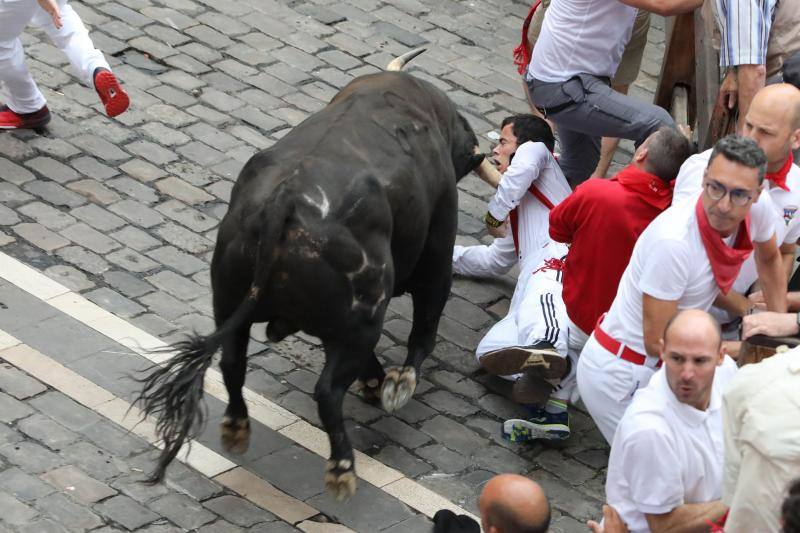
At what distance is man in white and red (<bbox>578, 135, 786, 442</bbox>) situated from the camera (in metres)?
5.52

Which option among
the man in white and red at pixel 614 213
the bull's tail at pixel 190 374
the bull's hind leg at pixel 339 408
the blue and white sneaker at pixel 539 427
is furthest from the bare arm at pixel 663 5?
the bull's tail at pixel 190 374

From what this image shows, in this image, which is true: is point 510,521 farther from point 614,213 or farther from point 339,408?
point 614,213

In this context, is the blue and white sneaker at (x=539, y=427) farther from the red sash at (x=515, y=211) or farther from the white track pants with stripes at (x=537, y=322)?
the red sash at (x=515, y=211)

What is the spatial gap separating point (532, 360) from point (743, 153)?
181 cm

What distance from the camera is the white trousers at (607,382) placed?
6012mm

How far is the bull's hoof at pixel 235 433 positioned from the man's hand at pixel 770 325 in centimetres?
241

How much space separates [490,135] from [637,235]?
327cm

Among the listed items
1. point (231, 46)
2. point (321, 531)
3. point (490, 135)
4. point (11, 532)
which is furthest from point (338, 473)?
point (231, 46)

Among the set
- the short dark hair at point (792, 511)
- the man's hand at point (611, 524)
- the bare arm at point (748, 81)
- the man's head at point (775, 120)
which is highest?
the short dark hair at point (792, 511)

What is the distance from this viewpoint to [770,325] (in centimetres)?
580

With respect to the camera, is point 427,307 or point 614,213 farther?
point 427,307

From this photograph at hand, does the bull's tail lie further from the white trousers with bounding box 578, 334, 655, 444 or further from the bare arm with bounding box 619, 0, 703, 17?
the bare arm with bounding box 619, 0, 703, 17

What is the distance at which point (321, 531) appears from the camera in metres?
6.06

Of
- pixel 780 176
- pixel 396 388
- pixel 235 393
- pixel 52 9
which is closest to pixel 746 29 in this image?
pixel 780 176
